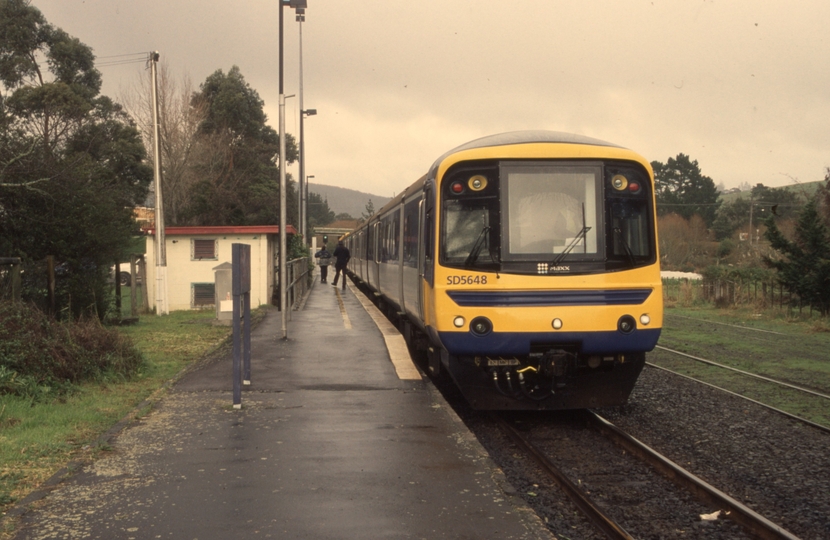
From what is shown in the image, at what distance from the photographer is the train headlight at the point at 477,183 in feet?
28.7

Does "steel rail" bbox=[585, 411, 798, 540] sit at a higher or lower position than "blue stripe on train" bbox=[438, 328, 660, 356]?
lower

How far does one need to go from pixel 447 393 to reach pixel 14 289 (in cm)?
614

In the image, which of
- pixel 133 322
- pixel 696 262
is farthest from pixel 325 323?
pixel 696 262

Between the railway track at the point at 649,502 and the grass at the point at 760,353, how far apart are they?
3014mm

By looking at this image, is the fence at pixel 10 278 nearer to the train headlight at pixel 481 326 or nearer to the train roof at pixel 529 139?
the train roof at pixel 529 139

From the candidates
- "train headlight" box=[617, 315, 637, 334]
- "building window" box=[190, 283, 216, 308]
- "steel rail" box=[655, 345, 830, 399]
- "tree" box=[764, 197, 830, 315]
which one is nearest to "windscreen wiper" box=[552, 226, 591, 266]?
"train headlight" box=[617, 315, 637, 334]

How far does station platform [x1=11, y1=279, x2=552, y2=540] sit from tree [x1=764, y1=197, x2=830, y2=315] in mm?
15606

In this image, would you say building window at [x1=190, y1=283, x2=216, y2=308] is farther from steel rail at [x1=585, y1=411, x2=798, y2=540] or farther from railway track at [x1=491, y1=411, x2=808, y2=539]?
steel rail at [x1=585, y1=411, x2=798, y2=540]

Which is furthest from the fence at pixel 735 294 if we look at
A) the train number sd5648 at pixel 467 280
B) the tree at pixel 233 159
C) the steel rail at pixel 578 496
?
the tree at pixel 233 159

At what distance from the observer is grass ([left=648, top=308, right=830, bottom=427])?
11.3m

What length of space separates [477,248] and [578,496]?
300 cm

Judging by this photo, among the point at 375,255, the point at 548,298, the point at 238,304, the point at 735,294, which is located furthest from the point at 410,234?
the point at 735,294

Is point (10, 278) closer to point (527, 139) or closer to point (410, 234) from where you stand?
point (410, 234)

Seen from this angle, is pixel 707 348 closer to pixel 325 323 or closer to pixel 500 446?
pixel 325 323
